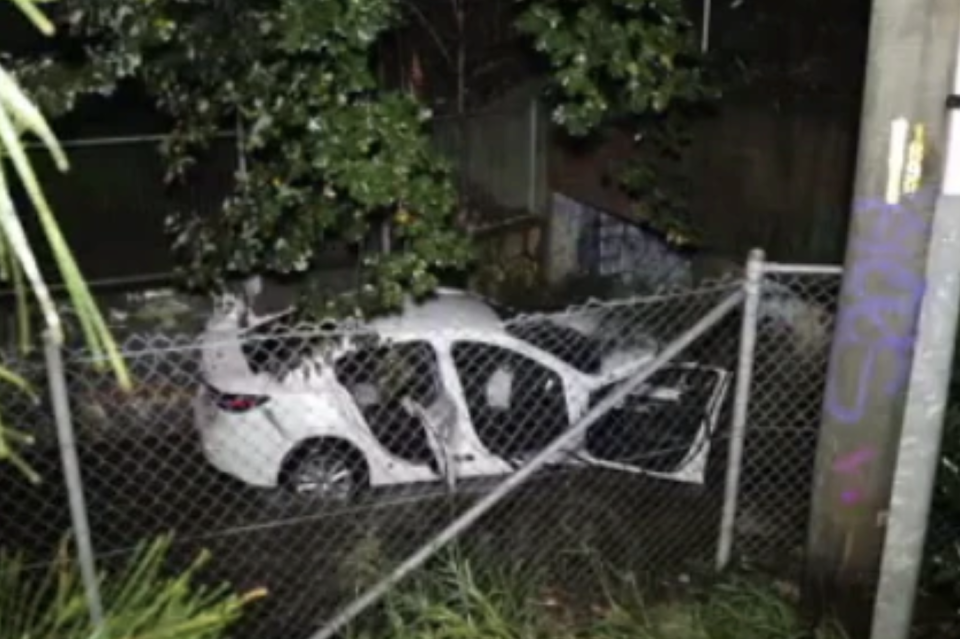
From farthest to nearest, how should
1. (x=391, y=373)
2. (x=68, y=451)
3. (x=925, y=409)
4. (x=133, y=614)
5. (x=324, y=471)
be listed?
(x=324, y=471) → (x=391, y=373) → (x=68, y=451) → (x=925, y=409) → (x=133, y=614)

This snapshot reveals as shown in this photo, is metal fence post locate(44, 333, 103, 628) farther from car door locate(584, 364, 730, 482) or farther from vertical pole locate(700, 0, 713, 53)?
vertical pole locate(700, 0, 713, 53)

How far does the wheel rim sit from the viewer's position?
6.02 m

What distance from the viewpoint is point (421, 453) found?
5996 millimetres

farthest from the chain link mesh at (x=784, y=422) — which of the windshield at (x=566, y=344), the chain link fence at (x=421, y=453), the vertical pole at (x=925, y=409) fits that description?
the vertical pole at (x=925, y=409)

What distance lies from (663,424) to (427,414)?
1.46 m

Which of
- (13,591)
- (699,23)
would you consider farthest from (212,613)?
(699,23)

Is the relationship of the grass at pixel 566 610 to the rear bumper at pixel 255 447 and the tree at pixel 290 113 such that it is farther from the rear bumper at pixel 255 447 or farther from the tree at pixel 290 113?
the rear bumper at pixel 255 447

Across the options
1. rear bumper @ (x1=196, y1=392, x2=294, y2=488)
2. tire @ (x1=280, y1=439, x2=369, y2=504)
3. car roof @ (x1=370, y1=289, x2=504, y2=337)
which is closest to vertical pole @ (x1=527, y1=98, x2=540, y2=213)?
car roof @ (x1=370, y1=289, x2=504, y2=337)

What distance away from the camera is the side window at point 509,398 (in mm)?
6066

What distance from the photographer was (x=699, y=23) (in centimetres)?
802

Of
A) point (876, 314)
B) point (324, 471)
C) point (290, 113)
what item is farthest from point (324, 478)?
point (876, 314)

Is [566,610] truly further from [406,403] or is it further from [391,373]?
[406,403]

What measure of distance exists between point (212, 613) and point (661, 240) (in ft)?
25.8

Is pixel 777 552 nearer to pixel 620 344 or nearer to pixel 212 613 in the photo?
pixel 620 344
